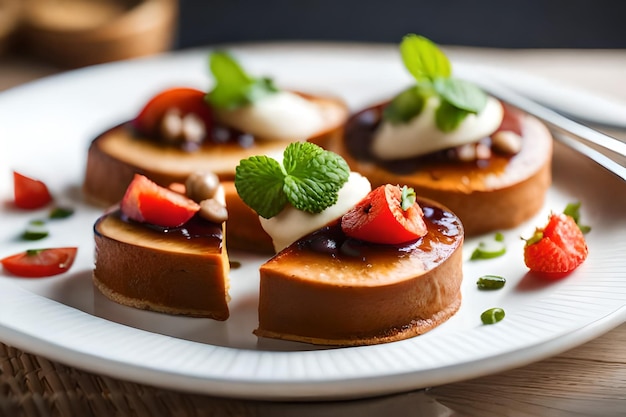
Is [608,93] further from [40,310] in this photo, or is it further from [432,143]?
[40,310]

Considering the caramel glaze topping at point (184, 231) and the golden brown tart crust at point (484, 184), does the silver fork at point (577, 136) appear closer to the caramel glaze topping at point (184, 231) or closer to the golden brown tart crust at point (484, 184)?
the golden brown tart crust at point (484, 184)

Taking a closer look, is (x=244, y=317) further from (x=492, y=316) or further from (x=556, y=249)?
(x=556, y=249)

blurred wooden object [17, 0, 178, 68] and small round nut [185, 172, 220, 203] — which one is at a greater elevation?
small round nut [185, 172, 220, 203]

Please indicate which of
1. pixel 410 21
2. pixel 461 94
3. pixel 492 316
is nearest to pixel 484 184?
pixel 461 94

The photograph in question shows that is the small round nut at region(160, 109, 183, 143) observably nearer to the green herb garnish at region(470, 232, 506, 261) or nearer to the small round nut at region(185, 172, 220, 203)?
the small round nut at region(185, 172, 220, 203)

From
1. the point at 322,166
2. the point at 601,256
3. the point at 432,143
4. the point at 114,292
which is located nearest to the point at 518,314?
the point at 601,256

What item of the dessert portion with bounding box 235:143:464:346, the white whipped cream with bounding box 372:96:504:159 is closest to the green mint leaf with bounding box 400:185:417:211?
the dessert portion with bounding box 235:143:464:346
